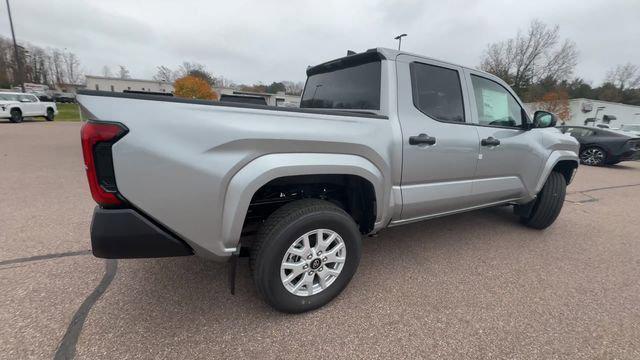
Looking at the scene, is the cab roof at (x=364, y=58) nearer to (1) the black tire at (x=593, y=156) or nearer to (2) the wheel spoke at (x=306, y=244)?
(2) the wheel spoke at (x=306, y=244)

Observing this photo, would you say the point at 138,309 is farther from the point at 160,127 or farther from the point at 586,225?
the point at 586,225

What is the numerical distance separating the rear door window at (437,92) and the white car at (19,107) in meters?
22.0

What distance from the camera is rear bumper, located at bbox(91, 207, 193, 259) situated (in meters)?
1.52

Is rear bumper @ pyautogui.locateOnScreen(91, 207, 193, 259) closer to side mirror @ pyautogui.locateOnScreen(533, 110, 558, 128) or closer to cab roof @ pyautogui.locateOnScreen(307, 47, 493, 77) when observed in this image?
cab roof @ pyautogui.locateOnScreen(307, 47, 493, 77)


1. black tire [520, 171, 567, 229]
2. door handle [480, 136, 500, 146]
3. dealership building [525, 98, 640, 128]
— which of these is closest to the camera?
door handle [480, 136, 500, 146]

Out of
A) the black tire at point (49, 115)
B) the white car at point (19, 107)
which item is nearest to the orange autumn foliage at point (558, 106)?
the white car at point (19, 107)

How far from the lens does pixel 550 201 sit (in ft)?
12.3

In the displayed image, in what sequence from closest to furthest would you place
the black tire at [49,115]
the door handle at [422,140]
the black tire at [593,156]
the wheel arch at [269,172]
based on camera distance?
the wheel arch at [269,172], the door handle at [422,140], the black tire at [593,156], the black tire at [49,115]

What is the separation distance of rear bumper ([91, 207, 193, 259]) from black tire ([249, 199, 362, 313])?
0.55m

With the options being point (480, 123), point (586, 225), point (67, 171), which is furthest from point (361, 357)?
point (67, 171)

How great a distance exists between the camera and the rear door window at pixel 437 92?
8.16 feet

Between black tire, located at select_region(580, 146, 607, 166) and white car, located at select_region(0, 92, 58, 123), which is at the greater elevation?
white car, located at select_region(0, 92, 58, 123)

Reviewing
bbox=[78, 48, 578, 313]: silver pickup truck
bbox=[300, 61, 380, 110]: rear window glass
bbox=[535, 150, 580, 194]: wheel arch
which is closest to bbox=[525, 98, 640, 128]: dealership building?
bbox=[535, 150, 580, 194]: wheel arch

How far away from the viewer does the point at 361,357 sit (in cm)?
177
